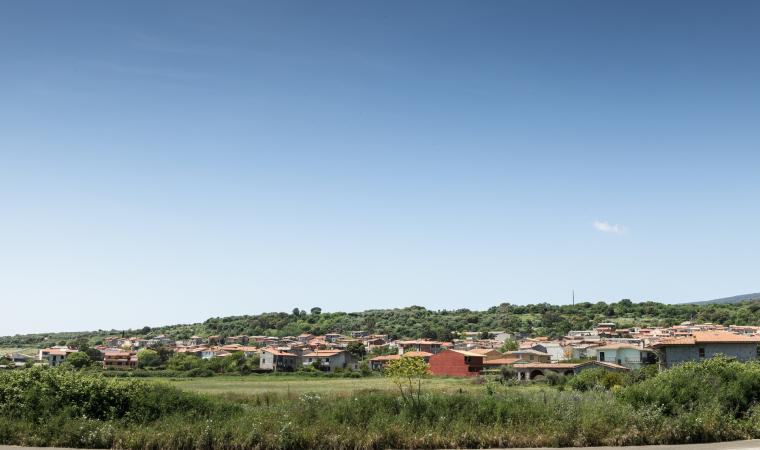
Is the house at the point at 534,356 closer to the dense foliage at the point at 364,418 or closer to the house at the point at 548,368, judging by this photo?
the house at the point at 548,368

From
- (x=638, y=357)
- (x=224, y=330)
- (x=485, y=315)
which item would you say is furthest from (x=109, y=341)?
(x=638, y=357)

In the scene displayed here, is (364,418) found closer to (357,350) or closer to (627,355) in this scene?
(627,355)

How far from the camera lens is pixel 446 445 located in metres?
14.7

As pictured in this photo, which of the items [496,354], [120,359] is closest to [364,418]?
[496,354]

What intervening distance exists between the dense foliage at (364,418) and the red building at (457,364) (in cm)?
6518

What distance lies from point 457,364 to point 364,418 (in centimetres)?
6906

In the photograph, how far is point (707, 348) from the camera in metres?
58.9

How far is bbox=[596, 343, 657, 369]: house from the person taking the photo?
77250 millimetres

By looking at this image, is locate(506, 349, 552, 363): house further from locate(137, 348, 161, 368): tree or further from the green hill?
locate(137, 348, 161, 368): tree

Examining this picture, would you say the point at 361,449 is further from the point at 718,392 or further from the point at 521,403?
the point at 718,392

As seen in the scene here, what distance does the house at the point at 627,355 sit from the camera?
3041 inches

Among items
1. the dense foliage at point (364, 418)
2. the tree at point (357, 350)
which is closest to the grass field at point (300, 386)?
the dense foliage at point (364, 418)

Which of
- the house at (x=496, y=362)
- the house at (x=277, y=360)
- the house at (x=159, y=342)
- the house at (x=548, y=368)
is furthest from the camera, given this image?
the house at (x=159, y=342)

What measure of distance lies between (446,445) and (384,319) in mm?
178964
